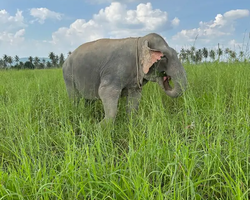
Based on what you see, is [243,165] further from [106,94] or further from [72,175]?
[106,94]

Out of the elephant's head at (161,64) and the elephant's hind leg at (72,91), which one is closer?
the elephant's head at (161,64)

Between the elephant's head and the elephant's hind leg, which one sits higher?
the elephant's head

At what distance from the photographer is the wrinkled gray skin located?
2.55 meters

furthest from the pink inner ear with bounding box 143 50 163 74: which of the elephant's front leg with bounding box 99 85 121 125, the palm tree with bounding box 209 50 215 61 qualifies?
the palm tree with bounding box 209 50 215 61

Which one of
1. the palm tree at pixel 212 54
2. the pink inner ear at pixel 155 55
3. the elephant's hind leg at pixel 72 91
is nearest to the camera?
the pink inner ear at pixel 155 55

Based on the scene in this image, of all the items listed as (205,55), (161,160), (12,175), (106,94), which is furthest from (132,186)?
(205,55)

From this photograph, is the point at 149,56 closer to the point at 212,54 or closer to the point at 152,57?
→ the point at 152,57

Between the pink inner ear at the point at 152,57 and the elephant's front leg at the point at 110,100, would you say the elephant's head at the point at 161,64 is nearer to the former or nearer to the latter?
the pink inner ear at the point at 152,57

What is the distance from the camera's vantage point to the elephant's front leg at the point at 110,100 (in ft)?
8.62

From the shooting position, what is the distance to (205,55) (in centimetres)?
493

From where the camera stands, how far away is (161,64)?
2.64 meters

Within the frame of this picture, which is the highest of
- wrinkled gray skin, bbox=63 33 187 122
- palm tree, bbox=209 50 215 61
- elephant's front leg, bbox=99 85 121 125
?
palm tree, bbox=209 50 215 61

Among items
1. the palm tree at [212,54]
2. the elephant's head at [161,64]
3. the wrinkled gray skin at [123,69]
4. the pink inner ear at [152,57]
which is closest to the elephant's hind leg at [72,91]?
the wrinkled gray skin at [123,69]

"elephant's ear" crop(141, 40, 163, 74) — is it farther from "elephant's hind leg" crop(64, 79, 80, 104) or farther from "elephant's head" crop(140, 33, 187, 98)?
"elephant's hind leg" crop(64, 79, 80, 104)
